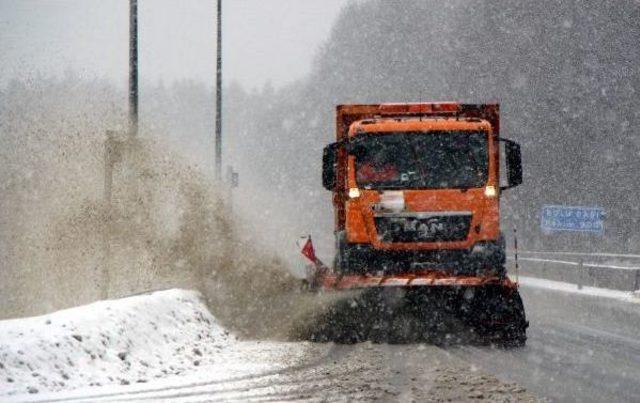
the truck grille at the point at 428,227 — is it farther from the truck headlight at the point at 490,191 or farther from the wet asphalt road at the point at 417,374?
the wet asphalt road at the point at 417,374

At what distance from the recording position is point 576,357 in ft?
38.1

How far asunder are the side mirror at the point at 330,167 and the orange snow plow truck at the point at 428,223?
0.05ft

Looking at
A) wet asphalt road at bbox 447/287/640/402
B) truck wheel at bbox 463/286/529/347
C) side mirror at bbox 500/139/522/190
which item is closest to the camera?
wet asphalt road at bbox 447/287/640/402

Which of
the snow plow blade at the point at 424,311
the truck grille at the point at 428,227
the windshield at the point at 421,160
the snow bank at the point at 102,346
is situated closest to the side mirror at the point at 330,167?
the windshield at the point at 421,160

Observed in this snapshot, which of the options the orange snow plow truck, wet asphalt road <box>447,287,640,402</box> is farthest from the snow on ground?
the orange snow plow truck

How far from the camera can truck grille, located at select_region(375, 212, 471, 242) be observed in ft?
43.8

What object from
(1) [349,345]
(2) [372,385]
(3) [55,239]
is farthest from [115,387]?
(3) [55,239]

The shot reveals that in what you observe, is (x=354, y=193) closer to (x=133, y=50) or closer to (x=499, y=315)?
(x=499, y=315)

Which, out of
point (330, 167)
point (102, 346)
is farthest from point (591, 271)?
point (102, 346)

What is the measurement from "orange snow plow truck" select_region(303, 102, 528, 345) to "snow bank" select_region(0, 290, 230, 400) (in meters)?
2.33

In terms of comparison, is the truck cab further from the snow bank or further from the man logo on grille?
the snow bank

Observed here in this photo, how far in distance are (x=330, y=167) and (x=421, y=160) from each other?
1.36 metres

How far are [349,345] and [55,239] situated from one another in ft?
31.1

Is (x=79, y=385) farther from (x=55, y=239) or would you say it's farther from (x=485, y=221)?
(x=55, y=239)
